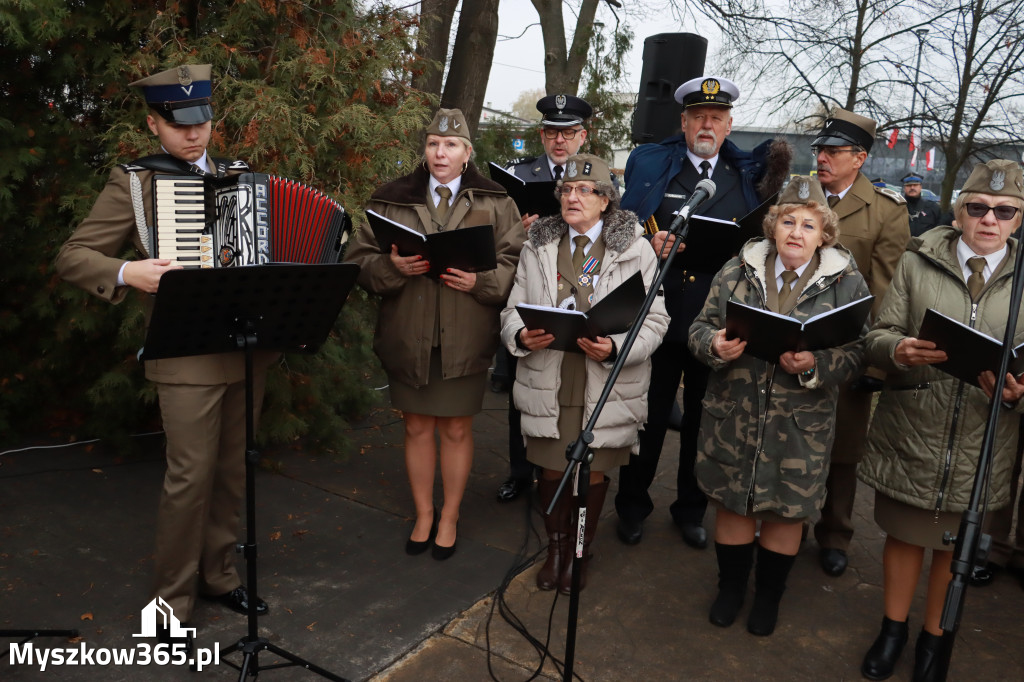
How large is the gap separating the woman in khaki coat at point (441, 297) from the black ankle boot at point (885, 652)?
199 centimetres

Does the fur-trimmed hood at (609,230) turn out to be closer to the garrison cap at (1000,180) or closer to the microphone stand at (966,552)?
the garrison cap at (1000,180)

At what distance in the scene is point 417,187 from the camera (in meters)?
4.18

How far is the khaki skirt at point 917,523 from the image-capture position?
11.0 ft

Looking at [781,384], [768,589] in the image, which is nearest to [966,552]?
[781,384]

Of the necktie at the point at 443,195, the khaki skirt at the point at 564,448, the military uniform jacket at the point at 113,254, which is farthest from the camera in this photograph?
the necktie at the point at 443,195

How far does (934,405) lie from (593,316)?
138 centimetres

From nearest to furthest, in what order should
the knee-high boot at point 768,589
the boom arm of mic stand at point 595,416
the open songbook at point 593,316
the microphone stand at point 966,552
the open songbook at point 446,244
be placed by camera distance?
1. the microphone stand at point 966,552
2. the boom arm of mic stand at point 595,416
3. the open songbook at point 593,316
4. the open songbook at point 446,244
5. the knee-high boot at point 768,589

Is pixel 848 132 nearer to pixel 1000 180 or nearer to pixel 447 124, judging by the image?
pixel 1000 180

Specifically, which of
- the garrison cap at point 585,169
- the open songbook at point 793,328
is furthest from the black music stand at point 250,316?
the open songbook at point 793,328

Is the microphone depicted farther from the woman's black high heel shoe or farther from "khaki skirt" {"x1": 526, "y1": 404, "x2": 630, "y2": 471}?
the woman's black high heel shoe

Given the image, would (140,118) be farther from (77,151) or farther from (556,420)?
(556,420)

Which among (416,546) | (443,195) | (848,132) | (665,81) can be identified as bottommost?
(416,546)

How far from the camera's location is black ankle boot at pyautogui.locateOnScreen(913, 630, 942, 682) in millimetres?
3443

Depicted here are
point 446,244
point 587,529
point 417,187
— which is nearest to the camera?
point 446,244
